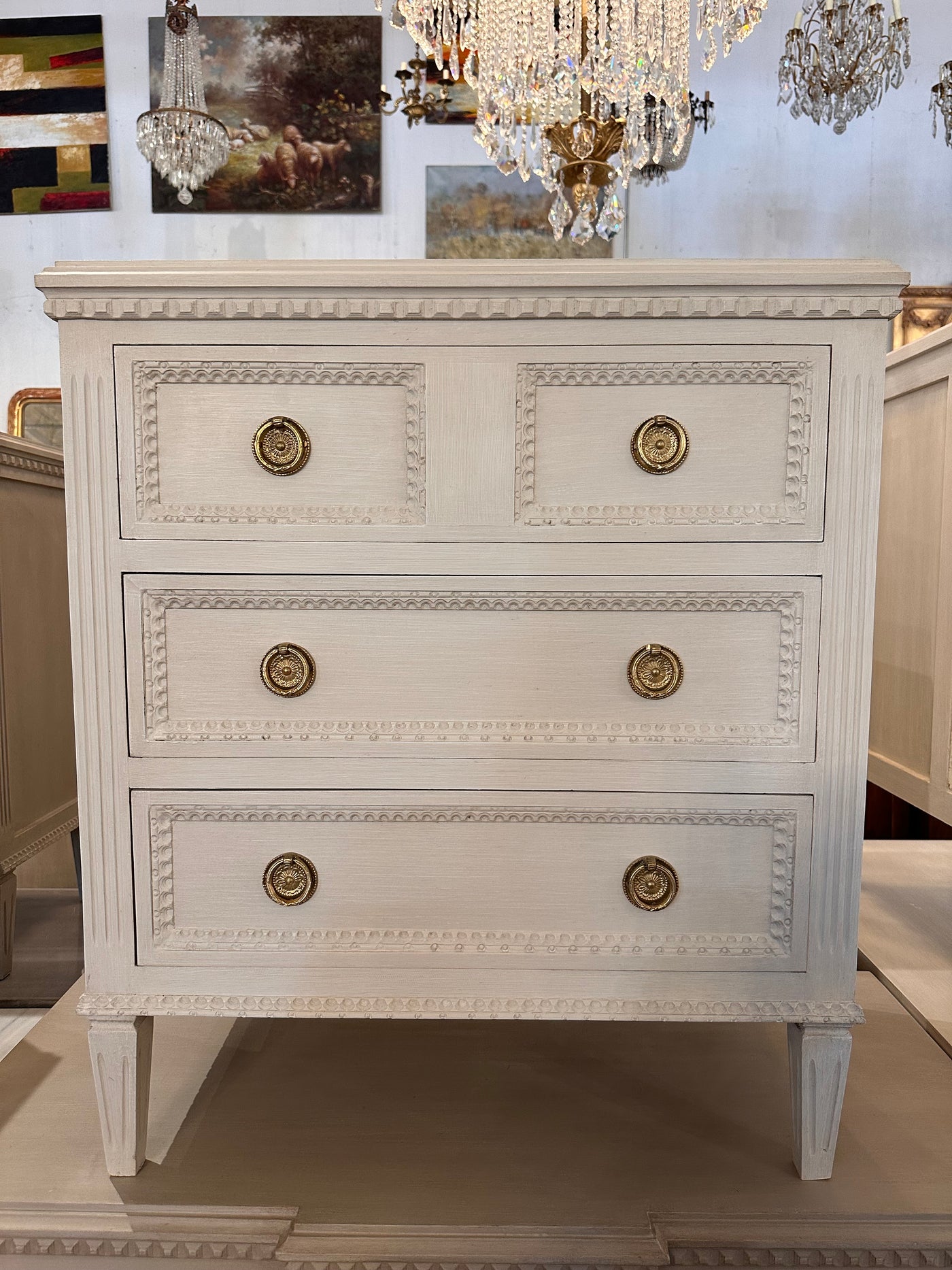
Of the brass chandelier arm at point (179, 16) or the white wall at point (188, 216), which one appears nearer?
the brass chandelier arm at point (179, 16)

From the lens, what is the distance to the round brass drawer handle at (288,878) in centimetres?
91

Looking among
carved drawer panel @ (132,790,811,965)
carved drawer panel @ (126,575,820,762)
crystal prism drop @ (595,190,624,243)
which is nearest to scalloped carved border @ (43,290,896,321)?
carved drawer panel @ (126,575,820,762)

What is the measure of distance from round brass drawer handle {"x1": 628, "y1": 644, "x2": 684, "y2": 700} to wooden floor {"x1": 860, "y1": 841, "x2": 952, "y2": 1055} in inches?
28.0

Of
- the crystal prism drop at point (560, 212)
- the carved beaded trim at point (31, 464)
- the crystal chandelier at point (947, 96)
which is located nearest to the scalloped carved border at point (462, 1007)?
the carved beaded trim at point (31, 464)

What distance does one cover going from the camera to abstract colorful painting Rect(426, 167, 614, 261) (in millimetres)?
2566

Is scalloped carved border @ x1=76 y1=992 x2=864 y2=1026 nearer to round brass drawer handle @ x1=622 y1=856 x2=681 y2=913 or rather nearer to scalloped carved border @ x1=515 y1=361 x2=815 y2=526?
round brass drawer handle @ x1=622 y1=856 x2=681 y2=913

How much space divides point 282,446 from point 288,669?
0.22m

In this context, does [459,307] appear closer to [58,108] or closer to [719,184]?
[719,184]

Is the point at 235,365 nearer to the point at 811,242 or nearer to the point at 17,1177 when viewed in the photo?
the point at 17,1177

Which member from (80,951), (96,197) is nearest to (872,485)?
(80,951)

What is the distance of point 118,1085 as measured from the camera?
3.01 feet

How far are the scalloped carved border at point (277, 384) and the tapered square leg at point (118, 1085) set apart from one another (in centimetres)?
52

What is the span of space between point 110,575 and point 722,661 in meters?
0.61

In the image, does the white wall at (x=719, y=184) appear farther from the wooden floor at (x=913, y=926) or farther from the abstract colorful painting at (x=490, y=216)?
the wooden floor at (x=913, y=926)
